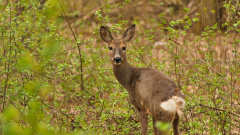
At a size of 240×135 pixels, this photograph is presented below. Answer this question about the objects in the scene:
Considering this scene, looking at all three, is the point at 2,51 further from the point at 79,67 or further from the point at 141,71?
the point at 141,71

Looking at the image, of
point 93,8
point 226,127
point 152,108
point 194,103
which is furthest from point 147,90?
point 93,8

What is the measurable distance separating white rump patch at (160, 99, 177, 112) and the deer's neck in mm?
1396

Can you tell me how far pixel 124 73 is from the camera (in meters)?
5.82

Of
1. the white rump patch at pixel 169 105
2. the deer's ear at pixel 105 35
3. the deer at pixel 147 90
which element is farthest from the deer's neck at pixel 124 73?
the white rump patch at pixel 169 105

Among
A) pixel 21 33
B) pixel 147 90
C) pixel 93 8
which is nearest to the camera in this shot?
pixel 147 90

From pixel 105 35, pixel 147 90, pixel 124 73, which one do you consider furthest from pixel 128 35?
pixel 147 90

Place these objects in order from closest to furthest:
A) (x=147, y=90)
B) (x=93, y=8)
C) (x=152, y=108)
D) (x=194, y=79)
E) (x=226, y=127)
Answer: (x=152, y=108)
(x=147, y=90)
(x=226, y=127)
(x=194, y=79)
(x=93, y=8)

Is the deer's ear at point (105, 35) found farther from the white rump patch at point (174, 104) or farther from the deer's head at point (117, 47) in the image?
the white rump patch at point (174, 104)

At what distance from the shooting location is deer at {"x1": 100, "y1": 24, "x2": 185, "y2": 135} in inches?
173

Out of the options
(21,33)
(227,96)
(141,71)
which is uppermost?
(21,33)

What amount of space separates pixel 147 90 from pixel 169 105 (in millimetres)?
635

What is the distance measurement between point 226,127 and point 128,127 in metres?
1.50

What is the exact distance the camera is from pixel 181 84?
7004 mm

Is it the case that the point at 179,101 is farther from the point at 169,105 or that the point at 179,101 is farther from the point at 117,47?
the point at 117,47
